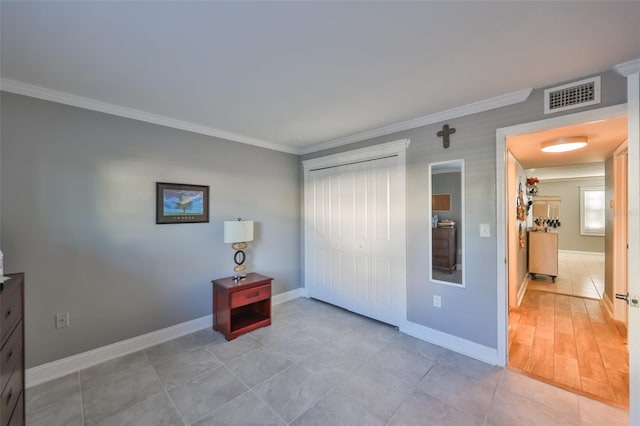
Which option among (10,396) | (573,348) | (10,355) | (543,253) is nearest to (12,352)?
(10,355)

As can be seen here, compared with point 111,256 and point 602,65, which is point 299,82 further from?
point 111,256

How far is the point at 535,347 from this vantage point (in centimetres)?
266

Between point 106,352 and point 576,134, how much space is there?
535cm

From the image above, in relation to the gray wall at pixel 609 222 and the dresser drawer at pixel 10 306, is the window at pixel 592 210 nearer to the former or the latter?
the gray wall at pixel 609 222

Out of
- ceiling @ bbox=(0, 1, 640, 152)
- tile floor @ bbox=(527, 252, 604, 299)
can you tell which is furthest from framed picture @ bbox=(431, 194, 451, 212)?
tile floor @ bbox=(527, 252, 604, 299)

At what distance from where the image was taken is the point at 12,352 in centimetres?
138

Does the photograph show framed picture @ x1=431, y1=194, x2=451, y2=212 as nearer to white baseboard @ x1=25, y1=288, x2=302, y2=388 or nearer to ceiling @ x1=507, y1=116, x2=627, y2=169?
ceiling @ x1=507, y1=116, x2=627, y2=169

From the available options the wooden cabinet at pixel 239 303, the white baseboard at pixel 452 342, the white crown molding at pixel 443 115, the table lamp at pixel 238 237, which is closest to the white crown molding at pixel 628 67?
the white crown molding at pixel 443 115

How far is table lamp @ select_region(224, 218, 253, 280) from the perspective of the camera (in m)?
3.03

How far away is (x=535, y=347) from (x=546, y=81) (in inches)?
99.8

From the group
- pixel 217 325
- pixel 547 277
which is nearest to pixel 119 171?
pixel 217 325

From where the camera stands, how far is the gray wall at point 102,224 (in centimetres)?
212

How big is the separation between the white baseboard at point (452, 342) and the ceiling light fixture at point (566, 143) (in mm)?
2449

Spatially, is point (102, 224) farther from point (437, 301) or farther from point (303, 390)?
point (437, 301)
